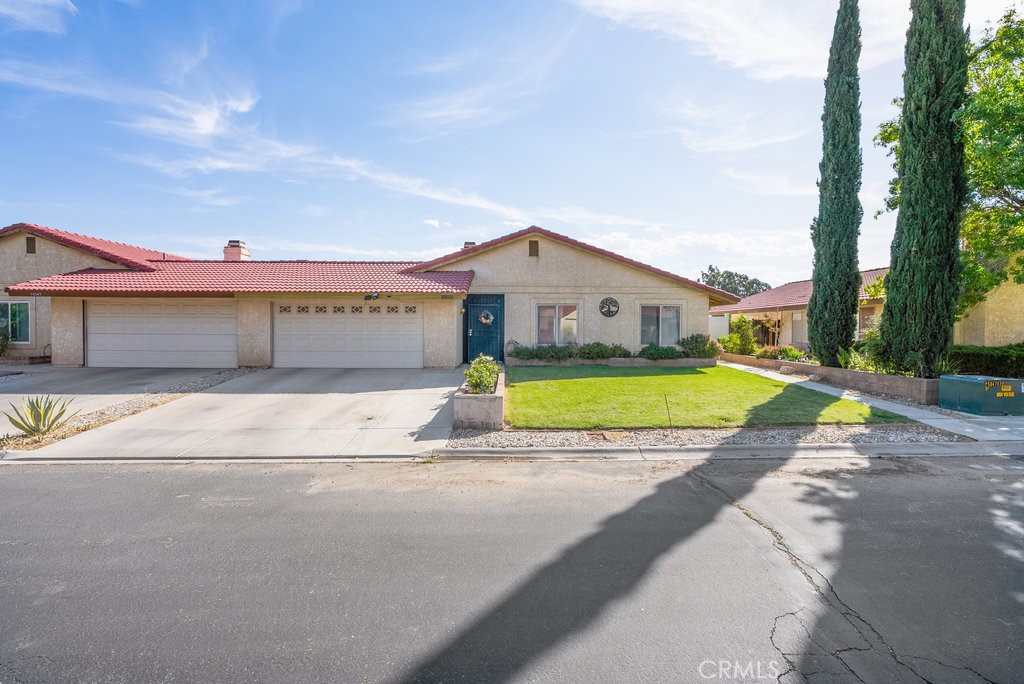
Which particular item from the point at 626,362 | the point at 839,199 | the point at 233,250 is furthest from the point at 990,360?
the point at 233,250

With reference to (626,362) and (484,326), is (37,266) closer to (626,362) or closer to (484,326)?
(484,326)

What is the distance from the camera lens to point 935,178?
1217 centimetres

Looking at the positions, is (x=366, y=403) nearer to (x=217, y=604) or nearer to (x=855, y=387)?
(x=217, y=604)

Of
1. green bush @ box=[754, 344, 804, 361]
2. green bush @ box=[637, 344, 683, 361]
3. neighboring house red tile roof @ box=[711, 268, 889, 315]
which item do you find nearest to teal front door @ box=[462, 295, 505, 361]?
green bush @ box=[637, 344, 683, 361]

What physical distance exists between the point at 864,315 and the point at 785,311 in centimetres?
473

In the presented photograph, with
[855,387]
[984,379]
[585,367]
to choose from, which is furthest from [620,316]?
[984,379]

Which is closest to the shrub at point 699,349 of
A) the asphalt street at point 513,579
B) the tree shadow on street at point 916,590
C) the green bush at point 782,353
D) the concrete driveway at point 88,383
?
the green bush at point 782,353

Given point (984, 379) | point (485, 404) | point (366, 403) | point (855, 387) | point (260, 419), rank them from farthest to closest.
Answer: point (855, 387) < point (366, 403) < point (984, 379) < point (260, 419) < point (485, 404)

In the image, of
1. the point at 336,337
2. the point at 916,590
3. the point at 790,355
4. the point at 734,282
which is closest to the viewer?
the point at 916,590

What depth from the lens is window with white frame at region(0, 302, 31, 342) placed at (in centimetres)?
1761

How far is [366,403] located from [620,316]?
34.3 feet

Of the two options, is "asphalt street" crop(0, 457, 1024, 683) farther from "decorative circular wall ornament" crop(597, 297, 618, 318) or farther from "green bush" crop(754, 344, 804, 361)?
"green bush" crop(754, 344, 804, 361)

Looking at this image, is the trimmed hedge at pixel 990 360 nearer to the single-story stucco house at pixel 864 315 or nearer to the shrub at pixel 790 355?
the single-story stucco house at pixel 864 315

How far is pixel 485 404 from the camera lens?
8.65 metres
